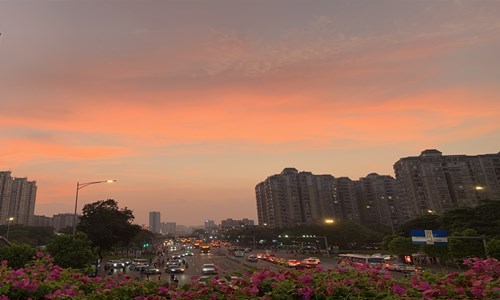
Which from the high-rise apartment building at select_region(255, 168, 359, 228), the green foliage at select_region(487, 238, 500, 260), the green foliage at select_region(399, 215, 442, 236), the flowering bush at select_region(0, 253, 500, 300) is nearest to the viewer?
the flowering bush at select_region(0, 253, 500, 300)

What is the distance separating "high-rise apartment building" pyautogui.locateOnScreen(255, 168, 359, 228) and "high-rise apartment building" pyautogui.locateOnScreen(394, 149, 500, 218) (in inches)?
1823

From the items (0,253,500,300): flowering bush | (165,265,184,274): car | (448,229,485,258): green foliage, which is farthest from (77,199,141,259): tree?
(0,253,500,300): flowering bush

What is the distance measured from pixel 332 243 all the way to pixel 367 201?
11081cm

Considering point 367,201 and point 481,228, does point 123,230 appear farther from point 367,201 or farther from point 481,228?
point 367,201

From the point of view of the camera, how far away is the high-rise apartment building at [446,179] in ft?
459

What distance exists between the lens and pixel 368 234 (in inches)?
3676

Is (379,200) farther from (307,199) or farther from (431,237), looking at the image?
(431,237)

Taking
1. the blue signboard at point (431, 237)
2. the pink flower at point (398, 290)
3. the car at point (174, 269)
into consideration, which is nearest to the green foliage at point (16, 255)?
the pink flower at point (398, 290)

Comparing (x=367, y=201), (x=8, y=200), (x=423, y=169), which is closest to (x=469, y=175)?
(x=423, y=169)

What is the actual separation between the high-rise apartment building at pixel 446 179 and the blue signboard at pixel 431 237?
108 meters

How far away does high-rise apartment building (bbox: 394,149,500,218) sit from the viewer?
13988 cm

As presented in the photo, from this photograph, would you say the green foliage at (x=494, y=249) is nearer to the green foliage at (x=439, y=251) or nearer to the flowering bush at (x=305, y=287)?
the green foliage at (x=439, y=251)

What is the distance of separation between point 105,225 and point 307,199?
14231cm

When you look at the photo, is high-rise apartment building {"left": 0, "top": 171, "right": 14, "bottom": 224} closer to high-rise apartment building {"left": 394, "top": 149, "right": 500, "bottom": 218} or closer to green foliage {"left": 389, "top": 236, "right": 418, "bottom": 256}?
green foliage {"left": 389, "top": 236, "right": 418, "bottom": 256}
